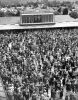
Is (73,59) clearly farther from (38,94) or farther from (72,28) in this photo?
(72,28)

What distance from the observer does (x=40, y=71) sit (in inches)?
596

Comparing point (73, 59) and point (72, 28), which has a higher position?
point (73, 59)

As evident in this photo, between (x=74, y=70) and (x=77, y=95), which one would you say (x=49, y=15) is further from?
(x=77, y=95)

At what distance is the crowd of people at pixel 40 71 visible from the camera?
12.7 metres

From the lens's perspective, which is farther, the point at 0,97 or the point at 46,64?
the point at 46,64

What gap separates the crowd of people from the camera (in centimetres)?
1269

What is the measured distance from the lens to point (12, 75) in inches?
560

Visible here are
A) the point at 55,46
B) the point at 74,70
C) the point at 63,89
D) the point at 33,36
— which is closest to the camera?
the point at 63,89

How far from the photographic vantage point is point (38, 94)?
12.4m

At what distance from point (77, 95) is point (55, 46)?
7698 mm

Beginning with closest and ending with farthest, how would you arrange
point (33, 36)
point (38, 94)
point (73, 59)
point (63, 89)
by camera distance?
point (38, 94) < point (63, 89) < point (73, 59) < point (33, 36)

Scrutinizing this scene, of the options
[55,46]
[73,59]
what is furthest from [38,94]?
[55,46]

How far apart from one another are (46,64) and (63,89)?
99.3 inches

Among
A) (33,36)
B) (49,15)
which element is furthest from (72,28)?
(33,36)
